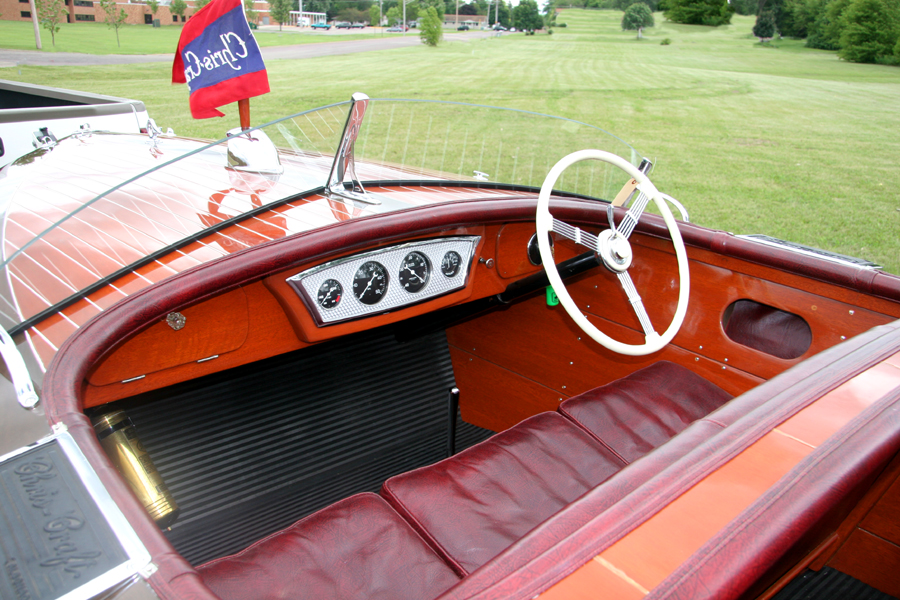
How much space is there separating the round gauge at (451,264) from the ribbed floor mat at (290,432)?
2.29ft

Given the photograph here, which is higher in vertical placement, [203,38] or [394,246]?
[203,38]

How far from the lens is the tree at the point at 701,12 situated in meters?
21.2

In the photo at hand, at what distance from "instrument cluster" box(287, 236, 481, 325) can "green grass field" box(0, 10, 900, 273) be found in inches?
196

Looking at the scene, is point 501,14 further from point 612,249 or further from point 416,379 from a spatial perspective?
point 612,249

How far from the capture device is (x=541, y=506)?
4.62 feet

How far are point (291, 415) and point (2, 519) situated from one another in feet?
4.75

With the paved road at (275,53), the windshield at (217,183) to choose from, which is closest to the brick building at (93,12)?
the paved road at (275,53)

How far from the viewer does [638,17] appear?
885 inches

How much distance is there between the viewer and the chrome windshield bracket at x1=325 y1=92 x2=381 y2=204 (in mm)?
1707

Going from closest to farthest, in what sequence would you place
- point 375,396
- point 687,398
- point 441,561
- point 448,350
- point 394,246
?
point 441,561 → point 394,246 → point 687,398 → point 375,396 → point 448,350

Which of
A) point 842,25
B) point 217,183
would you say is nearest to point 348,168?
point 217,183

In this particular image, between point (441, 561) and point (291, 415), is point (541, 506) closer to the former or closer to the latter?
point (441, 561)

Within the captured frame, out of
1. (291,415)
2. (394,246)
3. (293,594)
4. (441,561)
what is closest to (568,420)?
(441,561)

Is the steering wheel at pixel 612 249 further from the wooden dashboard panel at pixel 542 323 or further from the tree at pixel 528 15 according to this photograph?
the tree at pixel 528 15
